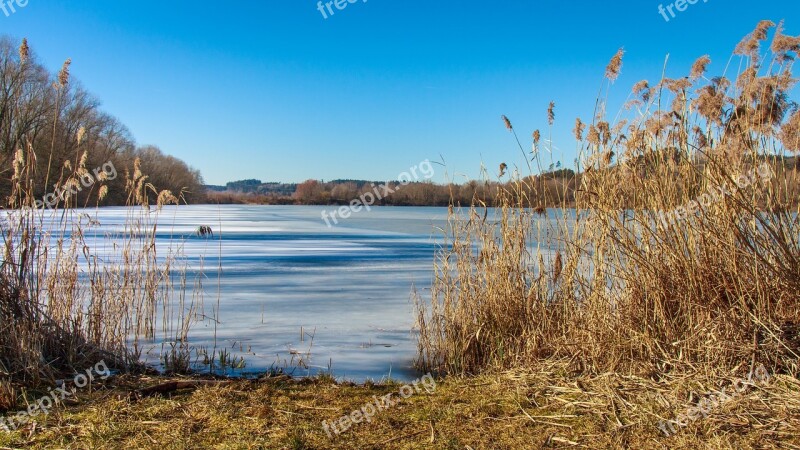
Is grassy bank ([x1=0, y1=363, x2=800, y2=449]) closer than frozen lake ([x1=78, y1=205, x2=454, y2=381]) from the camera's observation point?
Yes

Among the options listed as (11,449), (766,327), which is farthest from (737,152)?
(11,449)

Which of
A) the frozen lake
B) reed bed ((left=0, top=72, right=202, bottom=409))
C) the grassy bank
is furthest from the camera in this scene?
the frozen lake

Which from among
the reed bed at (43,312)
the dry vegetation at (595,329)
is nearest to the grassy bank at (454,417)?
the dry vegetation at (595,329)

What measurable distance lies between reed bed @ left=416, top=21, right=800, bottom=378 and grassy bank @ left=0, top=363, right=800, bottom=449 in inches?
10.1

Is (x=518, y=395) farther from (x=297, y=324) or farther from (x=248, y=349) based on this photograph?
(x=297, y=324)

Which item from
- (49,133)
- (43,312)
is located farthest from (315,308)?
(49,133)

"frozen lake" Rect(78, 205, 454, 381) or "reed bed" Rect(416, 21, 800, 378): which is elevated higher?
"reed bed" Rect(416, 21, 800, 378)

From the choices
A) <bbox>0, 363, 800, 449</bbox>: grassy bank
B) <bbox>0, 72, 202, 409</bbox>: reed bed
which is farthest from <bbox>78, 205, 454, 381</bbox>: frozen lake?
<bbox>0, 363, 800, 449</bbox>: grassy bank

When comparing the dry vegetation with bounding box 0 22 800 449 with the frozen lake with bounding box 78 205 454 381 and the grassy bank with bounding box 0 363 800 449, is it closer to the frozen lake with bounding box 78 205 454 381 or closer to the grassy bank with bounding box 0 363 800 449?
the grassy bank with bounding box 0 363 800 449

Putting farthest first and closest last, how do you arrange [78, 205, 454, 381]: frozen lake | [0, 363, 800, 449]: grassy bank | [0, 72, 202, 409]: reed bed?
1. [78, 205, 454, 381]: frozen lake
2. [0, 72, 202, 409]: reed bed
3. [0, 363, 800, 449]: grassy bank

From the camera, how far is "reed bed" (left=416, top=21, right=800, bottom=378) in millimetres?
2971

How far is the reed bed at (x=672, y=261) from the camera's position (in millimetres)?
2971

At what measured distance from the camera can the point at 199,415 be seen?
2.80 m

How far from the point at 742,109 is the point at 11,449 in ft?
13.5
